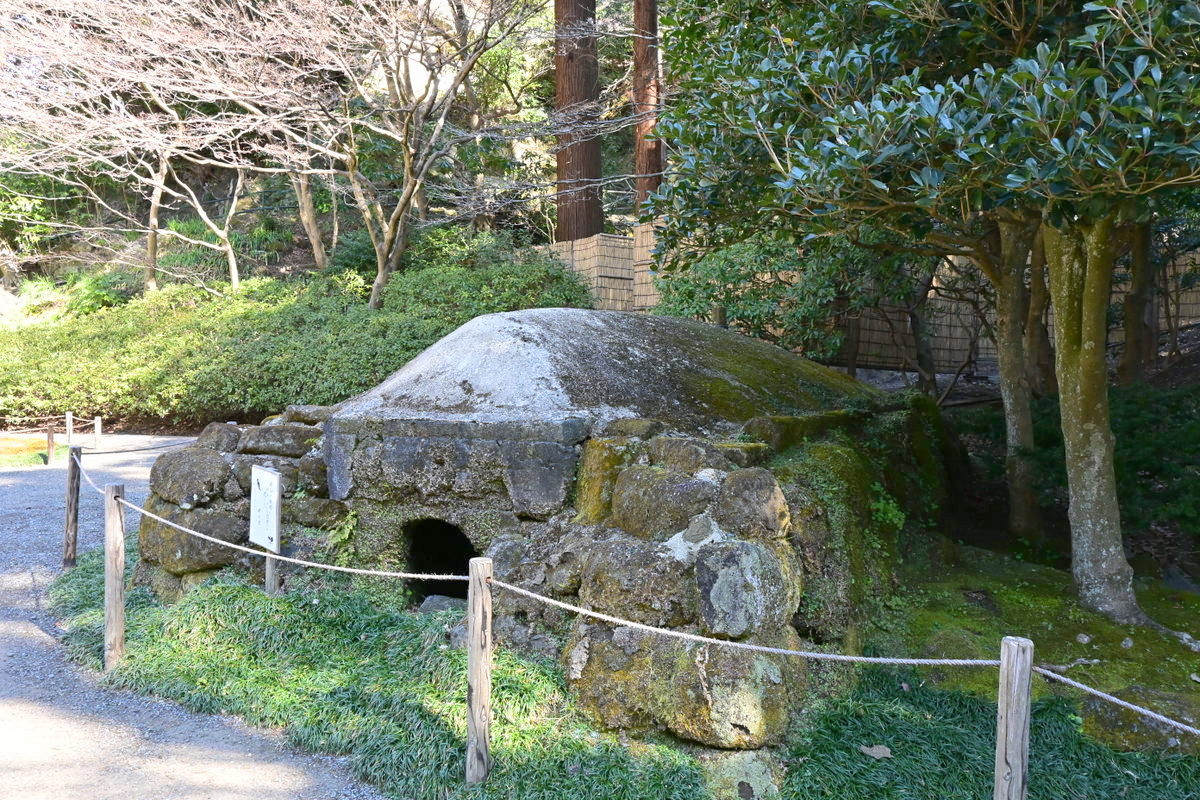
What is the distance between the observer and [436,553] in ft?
23.5

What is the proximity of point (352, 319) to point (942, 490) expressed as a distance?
29.3 feet

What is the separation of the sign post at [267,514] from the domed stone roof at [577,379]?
74 cm

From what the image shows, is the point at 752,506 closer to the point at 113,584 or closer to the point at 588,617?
the point at 588,617

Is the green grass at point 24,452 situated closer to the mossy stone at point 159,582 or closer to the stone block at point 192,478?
the mossy stone at point 159,582

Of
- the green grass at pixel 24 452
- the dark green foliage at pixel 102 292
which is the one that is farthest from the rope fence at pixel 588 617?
the dark green foliage at pixel 102 292

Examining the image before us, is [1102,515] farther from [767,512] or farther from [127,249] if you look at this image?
[127,249]

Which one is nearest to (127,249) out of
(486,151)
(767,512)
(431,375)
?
(486,151)

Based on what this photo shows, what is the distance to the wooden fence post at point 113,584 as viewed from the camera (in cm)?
580

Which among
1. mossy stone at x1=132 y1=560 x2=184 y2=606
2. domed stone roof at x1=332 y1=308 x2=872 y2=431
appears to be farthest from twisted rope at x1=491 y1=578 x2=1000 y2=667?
mossy stone at x1=132 y1=560 x2=184 y2=606

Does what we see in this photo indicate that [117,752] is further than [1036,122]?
Yes

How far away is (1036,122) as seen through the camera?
155 inches

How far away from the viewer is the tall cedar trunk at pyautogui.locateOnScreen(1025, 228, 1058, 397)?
8609 millimetres

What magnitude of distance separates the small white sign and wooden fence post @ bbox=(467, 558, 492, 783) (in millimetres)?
2135

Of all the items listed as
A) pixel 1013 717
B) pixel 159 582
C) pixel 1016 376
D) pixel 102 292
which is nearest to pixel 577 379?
pixel 159 582
